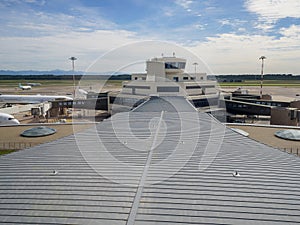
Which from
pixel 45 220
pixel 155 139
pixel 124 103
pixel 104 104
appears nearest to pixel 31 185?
pixel 45 220

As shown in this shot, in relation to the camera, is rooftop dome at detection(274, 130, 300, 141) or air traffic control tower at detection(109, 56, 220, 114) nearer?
rooftop dome at detection(274, 130, 300, 141)

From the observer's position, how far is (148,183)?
8.24 meters

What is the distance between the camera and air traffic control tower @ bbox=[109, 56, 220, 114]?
4338 centimetres

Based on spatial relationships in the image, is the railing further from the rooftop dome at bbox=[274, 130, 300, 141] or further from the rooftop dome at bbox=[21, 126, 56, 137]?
the rooftop dome at bbox=[274, 130, 300, 141]

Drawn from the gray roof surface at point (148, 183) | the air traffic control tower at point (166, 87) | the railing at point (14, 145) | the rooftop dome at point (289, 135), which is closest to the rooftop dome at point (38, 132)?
the railing at point (14, 145)

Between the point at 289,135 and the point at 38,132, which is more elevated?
the point at 289,135

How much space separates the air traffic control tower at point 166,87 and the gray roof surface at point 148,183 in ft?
97.8

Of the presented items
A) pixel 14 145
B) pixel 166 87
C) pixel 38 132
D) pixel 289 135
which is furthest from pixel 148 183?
pixel 166 87

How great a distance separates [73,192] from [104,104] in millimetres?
41749

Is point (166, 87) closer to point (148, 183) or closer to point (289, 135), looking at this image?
point (289, 135)

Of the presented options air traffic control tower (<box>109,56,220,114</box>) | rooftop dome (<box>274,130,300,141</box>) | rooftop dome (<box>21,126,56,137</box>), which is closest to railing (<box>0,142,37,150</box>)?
rooftop dome (<box>21,126,56,137</box>)

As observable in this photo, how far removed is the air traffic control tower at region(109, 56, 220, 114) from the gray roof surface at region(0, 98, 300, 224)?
97.8 feet

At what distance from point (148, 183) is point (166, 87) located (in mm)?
35933

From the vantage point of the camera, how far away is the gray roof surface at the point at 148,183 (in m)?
6.60
